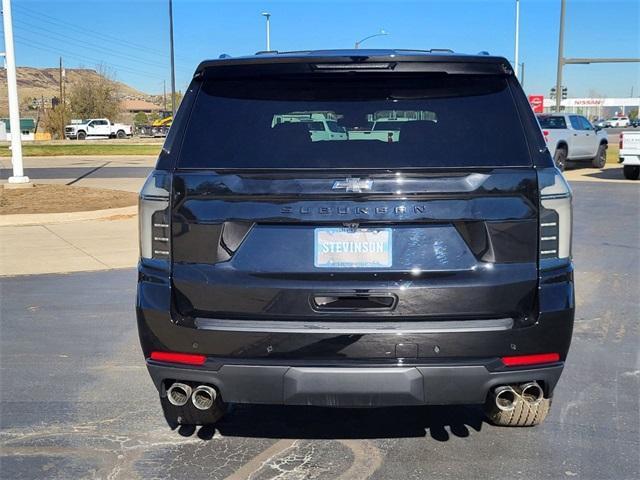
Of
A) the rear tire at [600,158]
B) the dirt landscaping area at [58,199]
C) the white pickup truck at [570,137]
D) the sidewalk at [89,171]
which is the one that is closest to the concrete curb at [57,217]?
the dirt landscaping area at [58,199]

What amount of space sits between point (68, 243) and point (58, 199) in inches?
186

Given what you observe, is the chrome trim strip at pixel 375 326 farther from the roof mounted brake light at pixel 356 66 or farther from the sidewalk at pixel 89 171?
the sidewalk at pixel 89 171

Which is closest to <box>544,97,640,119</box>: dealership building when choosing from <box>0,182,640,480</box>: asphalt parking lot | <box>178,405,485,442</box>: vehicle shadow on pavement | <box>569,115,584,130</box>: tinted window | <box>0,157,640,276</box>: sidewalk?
<box>569,115,584,130</box>: tinted window

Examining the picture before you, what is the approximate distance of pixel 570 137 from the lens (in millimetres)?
22562

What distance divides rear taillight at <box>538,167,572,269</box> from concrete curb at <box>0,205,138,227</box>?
10975 millimetres

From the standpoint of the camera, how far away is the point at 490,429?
414cm

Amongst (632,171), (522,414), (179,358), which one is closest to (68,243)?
(179,358)

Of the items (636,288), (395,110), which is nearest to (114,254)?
(636,288)

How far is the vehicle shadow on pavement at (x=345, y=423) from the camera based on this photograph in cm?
407

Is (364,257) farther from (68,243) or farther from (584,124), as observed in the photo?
(584,124)

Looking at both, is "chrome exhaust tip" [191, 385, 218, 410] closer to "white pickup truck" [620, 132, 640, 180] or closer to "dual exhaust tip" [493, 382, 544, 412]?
"dual exhaust tip" [493, 382, 544, 412]

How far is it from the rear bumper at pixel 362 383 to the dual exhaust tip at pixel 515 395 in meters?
0.11

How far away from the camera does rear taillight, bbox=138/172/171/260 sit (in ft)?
10.8

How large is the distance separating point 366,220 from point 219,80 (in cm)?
104
